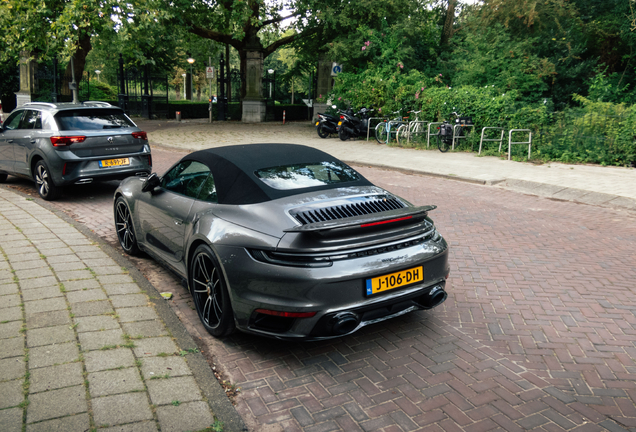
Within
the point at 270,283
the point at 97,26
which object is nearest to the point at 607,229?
the point at 270,283

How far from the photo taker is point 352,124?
19625 mm

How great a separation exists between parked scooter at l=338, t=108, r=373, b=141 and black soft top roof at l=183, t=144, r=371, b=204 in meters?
15.1

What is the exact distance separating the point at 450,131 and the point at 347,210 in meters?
12.9

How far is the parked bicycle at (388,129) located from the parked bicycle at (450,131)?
219 centimetres

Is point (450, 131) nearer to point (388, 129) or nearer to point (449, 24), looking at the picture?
point (388, 129)

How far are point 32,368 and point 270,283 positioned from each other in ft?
5.18

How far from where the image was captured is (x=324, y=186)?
13.2 ft

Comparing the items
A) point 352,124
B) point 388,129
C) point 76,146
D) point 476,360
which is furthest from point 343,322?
point 352,124

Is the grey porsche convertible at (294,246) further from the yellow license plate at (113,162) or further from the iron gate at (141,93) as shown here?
the iron gate at (141,93)

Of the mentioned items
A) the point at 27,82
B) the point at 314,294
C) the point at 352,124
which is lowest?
the point at 314,294

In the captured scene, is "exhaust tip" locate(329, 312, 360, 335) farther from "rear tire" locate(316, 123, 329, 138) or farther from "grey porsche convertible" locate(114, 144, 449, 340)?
"rear tire" locate(316, 123, 329, 138)

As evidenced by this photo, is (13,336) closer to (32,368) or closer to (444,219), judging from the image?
(32,368)

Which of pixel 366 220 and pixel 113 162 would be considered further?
pixel 113 162

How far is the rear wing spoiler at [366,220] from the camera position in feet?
10.6
